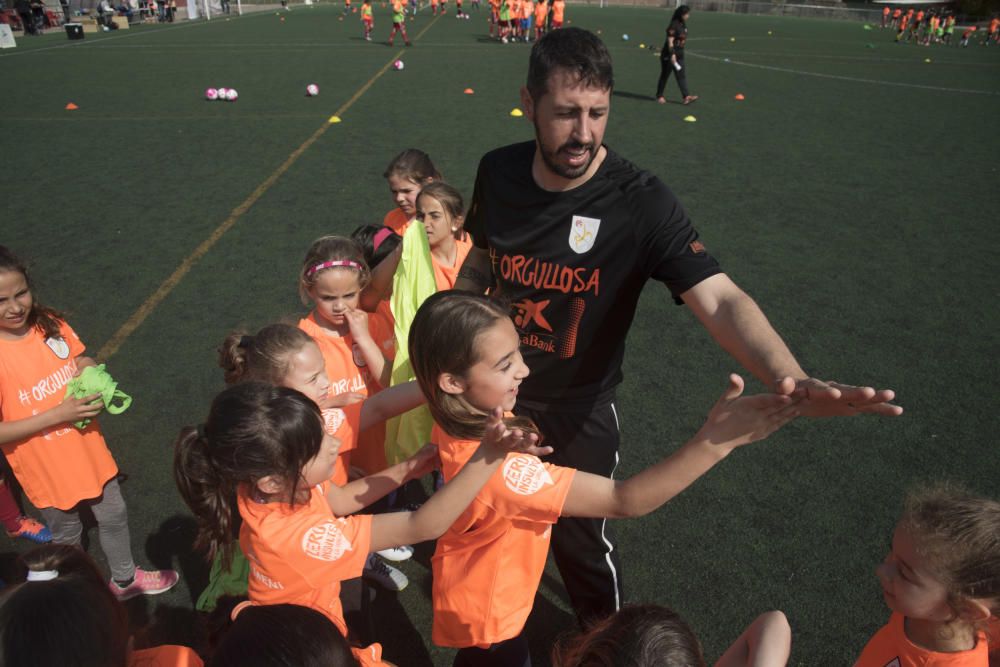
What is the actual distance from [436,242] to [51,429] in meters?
2.08

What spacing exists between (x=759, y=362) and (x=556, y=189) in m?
1.03

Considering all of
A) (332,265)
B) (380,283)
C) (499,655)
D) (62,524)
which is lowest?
(62,524)

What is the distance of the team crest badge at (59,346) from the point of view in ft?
9.87

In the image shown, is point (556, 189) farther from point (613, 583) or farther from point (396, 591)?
point (396, 591)

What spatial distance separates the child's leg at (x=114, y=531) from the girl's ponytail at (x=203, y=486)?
3.54 ft

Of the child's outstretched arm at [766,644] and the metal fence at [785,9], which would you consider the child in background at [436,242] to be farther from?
the metal fence at [785,9]

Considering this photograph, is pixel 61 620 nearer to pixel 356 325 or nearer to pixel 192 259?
pixel 356 325

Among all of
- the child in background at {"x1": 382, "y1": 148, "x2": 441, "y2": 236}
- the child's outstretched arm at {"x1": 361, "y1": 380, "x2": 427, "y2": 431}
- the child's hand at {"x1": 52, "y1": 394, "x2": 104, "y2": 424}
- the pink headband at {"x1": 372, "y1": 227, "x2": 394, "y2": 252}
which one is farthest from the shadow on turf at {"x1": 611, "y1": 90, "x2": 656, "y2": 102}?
the child's hand at {"x1": 52, "y1": 394, "x2": 104, "y2": 424}

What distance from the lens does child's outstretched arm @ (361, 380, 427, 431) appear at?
8.66ft

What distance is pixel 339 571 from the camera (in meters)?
2.07

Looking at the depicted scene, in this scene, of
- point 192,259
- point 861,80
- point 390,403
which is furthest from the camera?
point 861,80

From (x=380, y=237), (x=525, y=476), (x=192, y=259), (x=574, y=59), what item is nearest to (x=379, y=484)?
(x=525, y=476)

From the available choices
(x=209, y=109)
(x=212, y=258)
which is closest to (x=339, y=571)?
(x=212, y=258)

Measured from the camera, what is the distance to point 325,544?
2.07 meters
